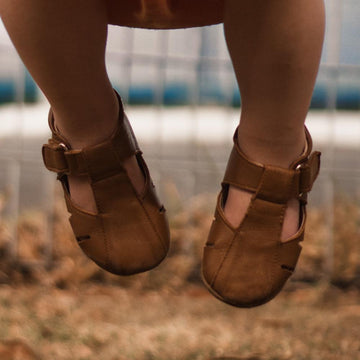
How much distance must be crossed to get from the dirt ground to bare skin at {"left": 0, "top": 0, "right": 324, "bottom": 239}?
6.30 feet

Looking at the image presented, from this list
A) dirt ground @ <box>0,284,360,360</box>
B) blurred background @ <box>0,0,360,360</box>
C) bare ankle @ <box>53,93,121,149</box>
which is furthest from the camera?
blurred background @ <box>0,0,360,360</box>

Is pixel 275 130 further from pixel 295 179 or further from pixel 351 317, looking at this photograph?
pixel 351 317

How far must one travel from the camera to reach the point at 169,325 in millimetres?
3527

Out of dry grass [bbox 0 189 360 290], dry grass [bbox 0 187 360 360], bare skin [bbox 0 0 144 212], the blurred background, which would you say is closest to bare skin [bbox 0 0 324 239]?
bare skin [bbox 0 0 144 212]

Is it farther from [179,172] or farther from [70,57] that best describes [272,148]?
[179,172]

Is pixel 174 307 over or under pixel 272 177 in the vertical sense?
under

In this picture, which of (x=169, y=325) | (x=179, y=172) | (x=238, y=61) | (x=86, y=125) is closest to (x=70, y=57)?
(x=86, y=125)

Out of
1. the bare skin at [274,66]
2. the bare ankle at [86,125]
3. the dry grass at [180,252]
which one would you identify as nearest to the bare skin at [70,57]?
the bare ankle at [86,125]

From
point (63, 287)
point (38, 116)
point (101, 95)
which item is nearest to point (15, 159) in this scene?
point (38, 116)

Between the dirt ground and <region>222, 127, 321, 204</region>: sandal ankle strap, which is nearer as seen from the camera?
<region>222, 127, 321, 204</region>: sandal ankle strap

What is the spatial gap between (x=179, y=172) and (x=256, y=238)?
331 centimetres

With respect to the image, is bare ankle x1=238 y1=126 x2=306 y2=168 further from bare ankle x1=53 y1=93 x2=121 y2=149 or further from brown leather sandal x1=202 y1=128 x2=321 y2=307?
bare ankle x1=53 y1=93 x2=121 y2=149

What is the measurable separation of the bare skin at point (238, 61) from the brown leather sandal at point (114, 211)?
3 centimetres

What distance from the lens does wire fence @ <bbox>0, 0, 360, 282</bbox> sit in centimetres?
435
